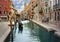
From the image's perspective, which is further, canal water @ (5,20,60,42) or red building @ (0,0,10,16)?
red building @ (0,0,10,16)

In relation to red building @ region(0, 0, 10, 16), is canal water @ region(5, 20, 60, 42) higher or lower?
lower

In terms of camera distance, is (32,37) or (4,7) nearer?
(32,37)

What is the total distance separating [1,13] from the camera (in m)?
73.6

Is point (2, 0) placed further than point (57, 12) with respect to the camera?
Yes

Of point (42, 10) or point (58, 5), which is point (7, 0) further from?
point (58, 5)

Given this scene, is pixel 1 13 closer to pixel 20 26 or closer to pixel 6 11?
pixel 6 11

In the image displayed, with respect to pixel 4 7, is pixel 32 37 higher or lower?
lower

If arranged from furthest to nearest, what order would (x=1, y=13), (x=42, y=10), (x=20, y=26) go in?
(x=1, y=13), (x=42, y=10), (x=20, y=26)

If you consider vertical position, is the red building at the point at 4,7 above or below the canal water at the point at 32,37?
above

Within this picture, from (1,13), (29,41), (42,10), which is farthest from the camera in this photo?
(1,13)

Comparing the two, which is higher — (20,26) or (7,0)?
(7,0)

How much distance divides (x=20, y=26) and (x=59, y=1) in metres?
9.53

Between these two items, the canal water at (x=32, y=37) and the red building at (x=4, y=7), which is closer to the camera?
the canal water at (x=32, y=37)

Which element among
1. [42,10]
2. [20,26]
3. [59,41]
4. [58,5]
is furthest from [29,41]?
[42,10]
